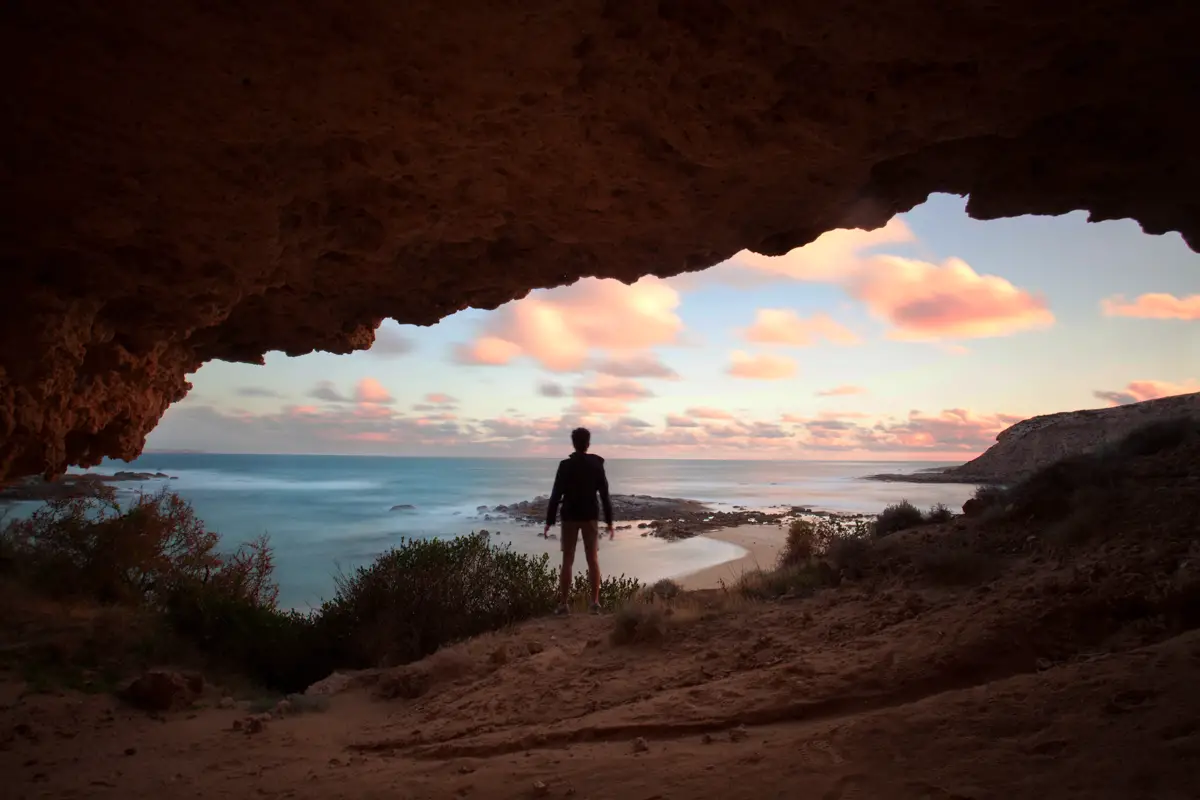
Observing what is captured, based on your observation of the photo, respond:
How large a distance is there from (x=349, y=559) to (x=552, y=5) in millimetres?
21024

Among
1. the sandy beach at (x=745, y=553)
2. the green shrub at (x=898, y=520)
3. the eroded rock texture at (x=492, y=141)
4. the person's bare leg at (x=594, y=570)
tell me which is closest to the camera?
the eroded rock texture at (x=492, y=141)

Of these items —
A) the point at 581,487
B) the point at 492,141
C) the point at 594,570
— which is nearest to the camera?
the point at 492,141

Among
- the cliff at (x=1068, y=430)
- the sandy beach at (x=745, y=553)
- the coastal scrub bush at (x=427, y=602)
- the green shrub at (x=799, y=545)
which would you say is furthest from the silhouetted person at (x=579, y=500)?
the cliff at (x=1068, y=430)

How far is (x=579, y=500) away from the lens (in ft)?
24.4

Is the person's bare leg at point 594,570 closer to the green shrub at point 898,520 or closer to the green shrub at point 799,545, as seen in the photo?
the green shrub at point 799,545

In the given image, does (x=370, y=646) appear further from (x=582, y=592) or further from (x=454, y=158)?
(x=454, y=158)

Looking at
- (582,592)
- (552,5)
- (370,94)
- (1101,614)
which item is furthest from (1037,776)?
(582,592)

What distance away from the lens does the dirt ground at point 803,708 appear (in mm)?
2594

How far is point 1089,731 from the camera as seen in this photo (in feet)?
8.33

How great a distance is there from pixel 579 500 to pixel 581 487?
0.16 meters

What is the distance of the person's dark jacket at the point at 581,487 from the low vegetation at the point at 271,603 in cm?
127

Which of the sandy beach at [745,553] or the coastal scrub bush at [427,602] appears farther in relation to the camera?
the sandy beach at [745,553]

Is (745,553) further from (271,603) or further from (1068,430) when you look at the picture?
(271,603)

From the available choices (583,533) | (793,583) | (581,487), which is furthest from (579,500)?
(793,583)
